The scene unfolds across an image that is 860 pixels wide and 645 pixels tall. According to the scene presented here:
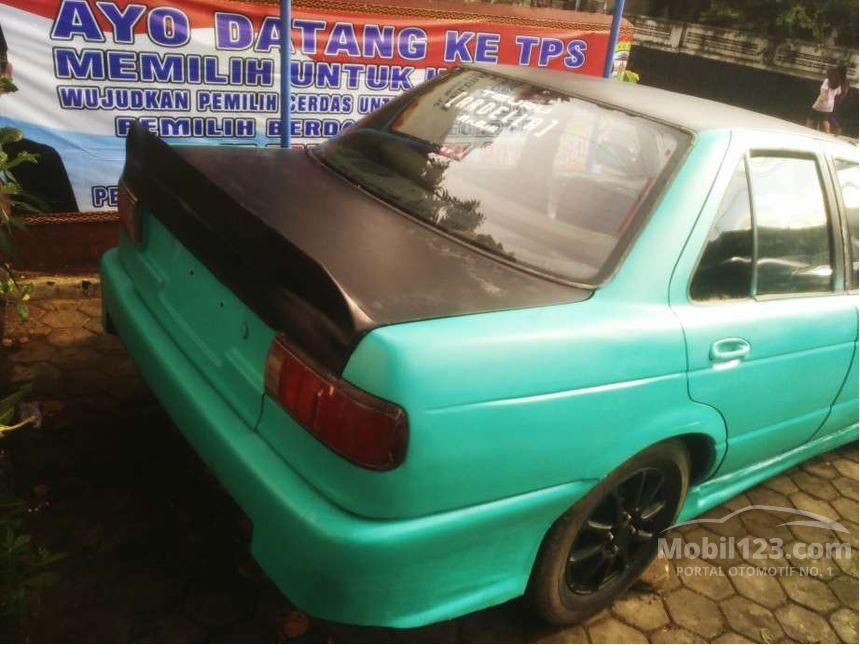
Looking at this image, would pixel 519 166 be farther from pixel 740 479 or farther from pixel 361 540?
pixel 740 479

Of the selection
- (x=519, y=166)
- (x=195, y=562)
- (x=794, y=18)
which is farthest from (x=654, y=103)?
(x=794, y=18)

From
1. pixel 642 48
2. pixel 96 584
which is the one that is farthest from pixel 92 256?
pixel 642 48

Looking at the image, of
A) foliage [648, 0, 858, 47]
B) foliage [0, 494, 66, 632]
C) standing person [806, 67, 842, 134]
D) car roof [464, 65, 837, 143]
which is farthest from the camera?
foliage [648, 0, 858, 47]

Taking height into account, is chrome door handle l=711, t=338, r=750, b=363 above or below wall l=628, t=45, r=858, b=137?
above

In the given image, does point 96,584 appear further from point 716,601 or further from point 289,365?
point 716,601

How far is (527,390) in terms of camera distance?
172 cm

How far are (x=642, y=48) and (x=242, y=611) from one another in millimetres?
22776

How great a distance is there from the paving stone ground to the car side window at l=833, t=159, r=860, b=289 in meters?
1.12

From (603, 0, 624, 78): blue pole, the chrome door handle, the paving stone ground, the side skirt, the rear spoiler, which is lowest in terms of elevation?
the paving stone ground

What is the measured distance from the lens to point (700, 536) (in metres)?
2.86

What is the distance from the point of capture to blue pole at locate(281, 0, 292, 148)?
4.03 meters

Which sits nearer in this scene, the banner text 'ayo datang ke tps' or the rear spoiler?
the rear spoiler

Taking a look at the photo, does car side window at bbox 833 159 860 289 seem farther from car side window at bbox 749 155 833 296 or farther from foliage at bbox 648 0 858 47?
foliage at bbox 648 0 858 47

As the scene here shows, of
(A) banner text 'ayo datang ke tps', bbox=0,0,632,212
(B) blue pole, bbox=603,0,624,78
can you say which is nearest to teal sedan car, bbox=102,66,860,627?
(A) banner text 'ayo datang ke tps', bbox=0,0,632,212
